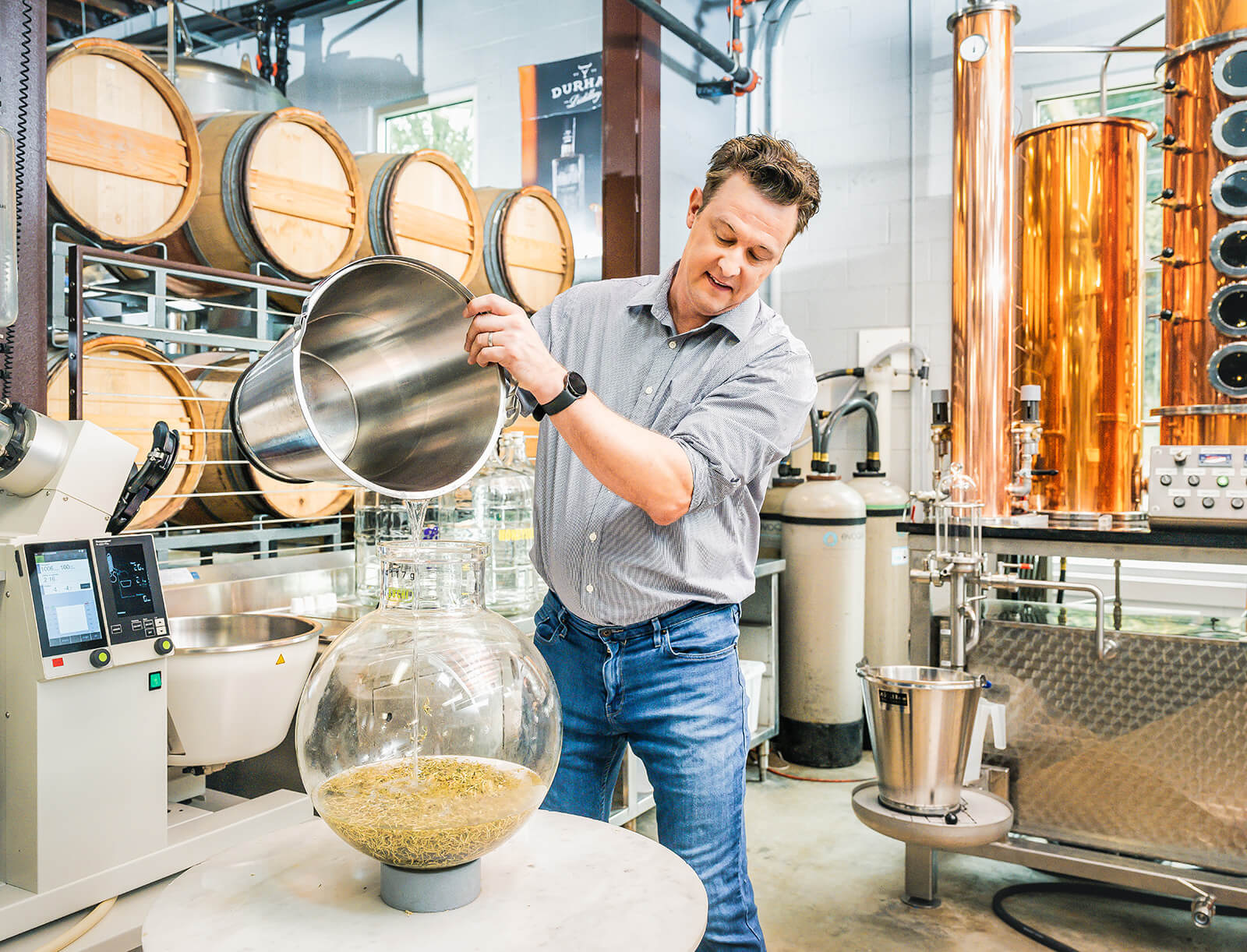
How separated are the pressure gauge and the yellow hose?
3711 millimetres

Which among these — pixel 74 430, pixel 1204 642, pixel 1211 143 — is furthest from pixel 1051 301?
pixel 74 430

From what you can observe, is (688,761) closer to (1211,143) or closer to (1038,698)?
(1038,698)

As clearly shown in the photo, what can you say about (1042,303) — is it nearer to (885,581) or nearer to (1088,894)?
(885,581)

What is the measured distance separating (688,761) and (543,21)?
470 centimetres

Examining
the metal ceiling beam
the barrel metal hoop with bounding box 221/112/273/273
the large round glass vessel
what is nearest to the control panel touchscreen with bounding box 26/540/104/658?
the large round glass vessel

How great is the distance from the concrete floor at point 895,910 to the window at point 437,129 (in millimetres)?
3805

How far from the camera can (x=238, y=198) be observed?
8.54ft

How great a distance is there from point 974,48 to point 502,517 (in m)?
2.47

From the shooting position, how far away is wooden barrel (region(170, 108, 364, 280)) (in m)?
2.62

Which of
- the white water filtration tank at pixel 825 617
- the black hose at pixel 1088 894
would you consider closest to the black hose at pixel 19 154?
the black hose at pixel 1088 894

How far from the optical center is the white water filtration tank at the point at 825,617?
13.3 ft

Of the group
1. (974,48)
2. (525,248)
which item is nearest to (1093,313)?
(974,48)

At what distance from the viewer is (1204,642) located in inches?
108

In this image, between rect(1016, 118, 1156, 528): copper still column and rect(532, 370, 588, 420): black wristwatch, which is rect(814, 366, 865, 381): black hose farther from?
rect(532, 370, 588, 420): black wristwatch
